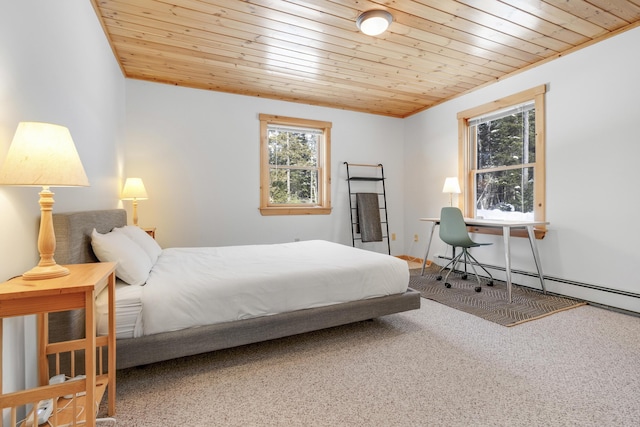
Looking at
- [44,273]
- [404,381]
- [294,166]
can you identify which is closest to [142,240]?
[44,273]

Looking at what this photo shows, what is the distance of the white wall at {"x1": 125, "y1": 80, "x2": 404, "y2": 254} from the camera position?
375 centimetres

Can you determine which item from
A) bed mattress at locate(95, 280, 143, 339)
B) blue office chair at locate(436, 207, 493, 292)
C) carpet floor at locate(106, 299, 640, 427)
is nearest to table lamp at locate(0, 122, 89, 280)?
bed mattress at locate(95, 280, 143, 339)

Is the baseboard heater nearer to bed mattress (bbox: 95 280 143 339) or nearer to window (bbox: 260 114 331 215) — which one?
window (bbox: 260 114 331 215)

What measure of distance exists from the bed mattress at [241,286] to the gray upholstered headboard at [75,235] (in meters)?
0.28

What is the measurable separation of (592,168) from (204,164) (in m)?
4.28

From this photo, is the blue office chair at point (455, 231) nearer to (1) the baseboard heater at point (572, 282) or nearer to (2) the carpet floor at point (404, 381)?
(1) the baseboard heater at point (572, 282)

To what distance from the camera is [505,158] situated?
12.8ft

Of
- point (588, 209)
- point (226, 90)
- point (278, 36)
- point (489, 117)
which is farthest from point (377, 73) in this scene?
point (588, 209)

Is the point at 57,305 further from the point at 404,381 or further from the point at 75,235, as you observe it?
the point at 404,381

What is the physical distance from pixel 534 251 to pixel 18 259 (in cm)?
409

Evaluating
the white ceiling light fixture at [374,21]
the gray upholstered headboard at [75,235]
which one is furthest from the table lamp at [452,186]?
the gray upholstered headboard at [75,235]

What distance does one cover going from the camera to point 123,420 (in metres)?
1.40

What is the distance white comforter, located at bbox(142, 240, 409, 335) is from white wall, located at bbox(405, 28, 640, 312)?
79.2 inches

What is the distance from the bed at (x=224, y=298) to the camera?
1615 mm
